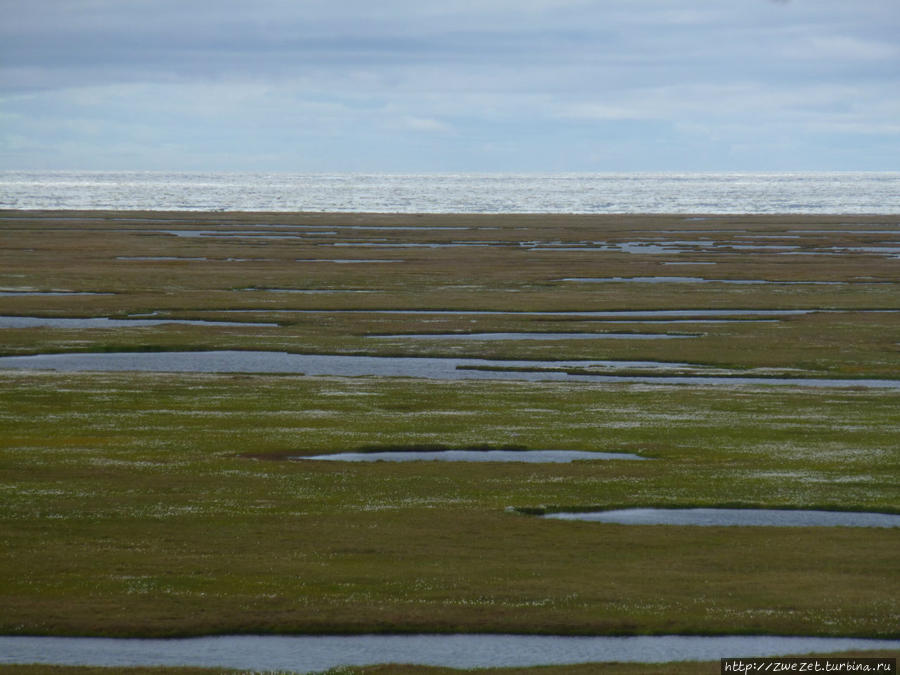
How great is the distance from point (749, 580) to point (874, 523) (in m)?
7.03

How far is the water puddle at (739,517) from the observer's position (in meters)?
30.9

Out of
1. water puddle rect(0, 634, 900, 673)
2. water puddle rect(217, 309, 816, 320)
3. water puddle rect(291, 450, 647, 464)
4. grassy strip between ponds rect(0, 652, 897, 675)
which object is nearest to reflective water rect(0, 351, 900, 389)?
water puddle rect(291, 450, 647, 464)

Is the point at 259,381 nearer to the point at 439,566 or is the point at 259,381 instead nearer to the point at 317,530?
the point at 317,530

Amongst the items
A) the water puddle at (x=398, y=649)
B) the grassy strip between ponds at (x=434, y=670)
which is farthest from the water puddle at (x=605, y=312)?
the grassy strip between ponds at (x=434, y=670)

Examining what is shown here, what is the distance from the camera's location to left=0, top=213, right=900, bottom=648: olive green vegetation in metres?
23.7

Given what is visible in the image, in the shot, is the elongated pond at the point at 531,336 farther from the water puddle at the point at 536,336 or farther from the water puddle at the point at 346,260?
the water puddle at the point at 346,260

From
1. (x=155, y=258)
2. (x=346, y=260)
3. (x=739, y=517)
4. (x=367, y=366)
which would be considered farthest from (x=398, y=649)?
(x=155, y=258)

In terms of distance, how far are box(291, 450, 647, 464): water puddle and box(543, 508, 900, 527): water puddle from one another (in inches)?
A: 251

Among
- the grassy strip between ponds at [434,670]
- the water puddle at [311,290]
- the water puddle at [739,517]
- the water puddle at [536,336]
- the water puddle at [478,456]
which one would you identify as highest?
the water puddle at [311,290]

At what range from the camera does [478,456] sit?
39250 millimetres

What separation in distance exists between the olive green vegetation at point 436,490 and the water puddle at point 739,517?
1.67 feet

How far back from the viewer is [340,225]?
197 meters

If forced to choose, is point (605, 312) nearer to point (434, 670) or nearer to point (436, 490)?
point (436, 490)

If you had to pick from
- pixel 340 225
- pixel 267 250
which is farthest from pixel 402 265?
pixel 340 225
